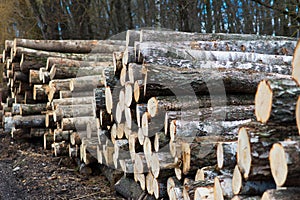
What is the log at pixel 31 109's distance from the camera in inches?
267

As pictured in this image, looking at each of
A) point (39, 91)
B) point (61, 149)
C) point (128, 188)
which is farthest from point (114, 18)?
point (128, 188)

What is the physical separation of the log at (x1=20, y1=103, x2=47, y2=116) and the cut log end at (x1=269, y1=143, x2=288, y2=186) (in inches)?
223

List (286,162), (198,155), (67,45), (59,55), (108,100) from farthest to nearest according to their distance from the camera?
(67,45), (59,55), (108,100), (198,155), (286,162)

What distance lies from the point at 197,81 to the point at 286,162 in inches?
63.9

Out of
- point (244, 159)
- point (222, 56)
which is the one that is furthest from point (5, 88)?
point (244, 159)

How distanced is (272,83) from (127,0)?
11521mm

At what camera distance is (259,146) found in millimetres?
2004

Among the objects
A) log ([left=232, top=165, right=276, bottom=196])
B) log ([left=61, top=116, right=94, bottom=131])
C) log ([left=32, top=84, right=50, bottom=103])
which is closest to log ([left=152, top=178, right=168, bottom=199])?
log ([left=232, top=165, right=276, bottom=196])

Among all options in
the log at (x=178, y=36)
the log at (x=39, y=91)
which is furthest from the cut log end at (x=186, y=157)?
the log at (x=39, y=91)

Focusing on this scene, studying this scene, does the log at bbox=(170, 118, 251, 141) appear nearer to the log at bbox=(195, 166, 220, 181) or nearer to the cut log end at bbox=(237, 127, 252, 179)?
the log at bbox=(195, 166, 220, 181)

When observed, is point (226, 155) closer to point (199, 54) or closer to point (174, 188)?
point (174, 188)

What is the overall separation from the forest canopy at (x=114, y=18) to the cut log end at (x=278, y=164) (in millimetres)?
7725

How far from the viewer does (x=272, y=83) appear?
1971 millimetres

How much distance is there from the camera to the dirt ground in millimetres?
4305
